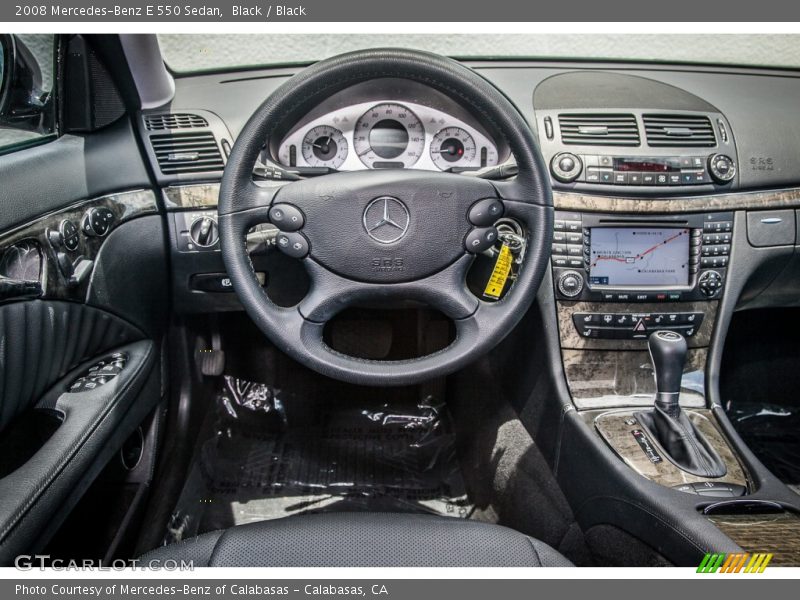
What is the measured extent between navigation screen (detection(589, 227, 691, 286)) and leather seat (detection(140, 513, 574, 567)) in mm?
754

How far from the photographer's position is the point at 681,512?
114 cm

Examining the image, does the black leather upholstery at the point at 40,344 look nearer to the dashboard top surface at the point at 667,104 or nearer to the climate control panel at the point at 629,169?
the dashboard top surface at the point at 667,104

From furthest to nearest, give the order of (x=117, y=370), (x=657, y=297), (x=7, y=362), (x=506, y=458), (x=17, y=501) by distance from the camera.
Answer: (x=506, y=458)
(x=657, y=297)
(x=117, y=370)
(x=7, y=362)
(x=17, y=501)

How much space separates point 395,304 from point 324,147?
0.43 meters

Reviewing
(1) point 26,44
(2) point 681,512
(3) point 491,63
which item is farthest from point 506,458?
(1) point 26,44

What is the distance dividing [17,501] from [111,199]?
696 millimetres

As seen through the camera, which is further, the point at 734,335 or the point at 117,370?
the point at 734,335

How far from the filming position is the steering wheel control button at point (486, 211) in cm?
124

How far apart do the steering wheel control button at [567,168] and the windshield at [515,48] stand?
35 centimetres

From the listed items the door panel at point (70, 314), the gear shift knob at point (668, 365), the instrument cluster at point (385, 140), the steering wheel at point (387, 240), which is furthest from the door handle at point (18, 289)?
the gear shift knob at point (668, 365)

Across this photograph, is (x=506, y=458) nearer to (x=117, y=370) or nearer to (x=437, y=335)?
(x=437, y=335)

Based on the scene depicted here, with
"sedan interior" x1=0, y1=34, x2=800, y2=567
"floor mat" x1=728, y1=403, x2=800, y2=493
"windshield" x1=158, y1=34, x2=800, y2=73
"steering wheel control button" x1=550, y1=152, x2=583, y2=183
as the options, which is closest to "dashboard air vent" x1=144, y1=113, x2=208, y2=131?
"sedan interior" x1=0, y1=34, x2=800, y2=567

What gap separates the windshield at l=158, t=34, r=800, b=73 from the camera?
5.28 feet

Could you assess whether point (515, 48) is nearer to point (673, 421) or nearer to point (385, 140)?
point (385, 140)
